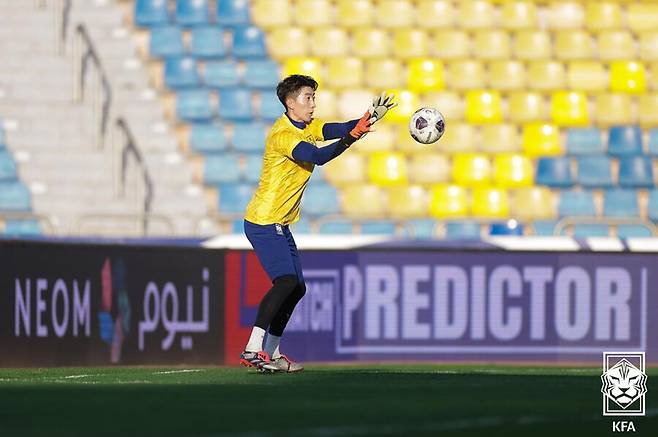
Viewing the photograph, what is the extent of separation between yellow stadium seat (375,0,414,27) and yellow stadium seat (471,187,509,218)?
3.13 metres

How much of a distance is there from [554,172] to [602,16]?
3.19m

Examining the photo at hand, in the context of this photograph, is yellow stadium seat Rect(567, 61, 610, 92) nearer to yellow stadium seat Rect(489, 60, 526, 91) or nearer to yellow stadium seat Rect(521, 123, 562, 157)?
yellow stadium seat Rect(489, 60, 526, 91)

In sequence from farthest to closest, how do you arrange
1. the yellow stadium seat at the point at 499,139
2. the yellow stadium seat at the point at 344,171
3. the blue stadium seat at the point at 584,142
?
1. the blue stadium seat at the point at 584,142
2. the yellow stadium seat at the point at 499,139
3. the yellow stadium seat at the point at 344,171

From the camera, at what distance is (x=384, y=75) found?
64.4 ft

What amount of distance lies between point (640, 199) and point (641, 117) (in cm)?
156

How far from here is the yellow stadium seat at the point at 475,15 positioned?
20.4 metres

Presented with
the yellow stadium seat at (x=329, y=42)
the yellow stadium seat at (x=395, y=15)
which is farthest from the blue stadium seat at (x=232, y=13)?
the yellow stadium seat at (x=395, y=15)

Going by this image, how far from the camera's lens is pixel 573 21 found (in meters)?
20.8

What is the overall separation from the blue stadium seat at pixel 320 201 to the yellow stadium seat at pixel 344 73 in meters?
2.02

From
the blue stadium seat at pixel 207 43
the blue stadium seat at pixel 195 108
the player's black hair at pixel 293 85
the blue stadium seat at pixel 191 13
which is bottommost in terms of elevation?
the player's black hair at pixel 293 85

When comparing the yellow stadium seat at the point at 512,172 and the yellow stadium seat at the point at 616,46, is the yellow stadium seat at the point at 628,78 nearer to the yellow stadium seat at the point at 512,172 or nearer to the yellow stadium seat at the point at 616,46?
the yellow stadium seat at the point at 616,46

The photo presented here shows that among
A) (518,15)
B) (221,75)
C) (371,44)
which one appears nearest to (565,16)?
(518,15)

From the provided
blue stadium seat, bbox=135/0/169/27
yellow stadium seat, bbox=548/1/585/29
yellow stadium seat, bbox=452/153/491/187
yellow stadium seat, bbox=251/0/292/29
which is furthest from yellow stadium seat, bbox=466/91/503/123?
blue stadium seat, bbox=135/0/169/27

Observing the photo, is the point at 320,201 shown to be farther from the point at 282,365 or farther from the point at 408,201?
the point at 282,365
